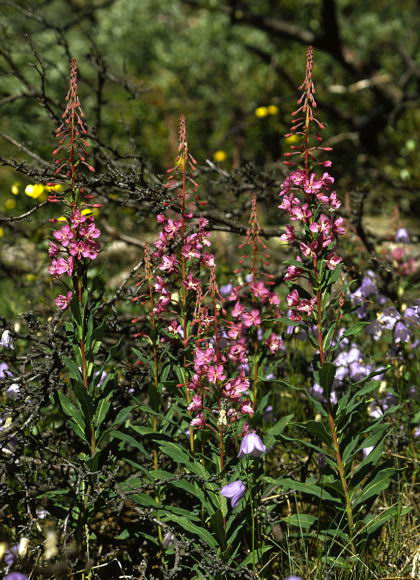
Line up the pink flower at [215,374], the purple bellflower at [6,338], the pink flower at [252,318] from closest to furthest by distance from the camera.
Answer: the pink flower at [215,374]
the pink flower at [252,318]
the purple bellflower at [6,338]

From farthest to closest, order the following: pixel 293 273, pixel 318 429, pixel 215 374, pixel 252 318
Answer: pixel 252 318
pixel 293 273
pixel 318 429
pixel 215 374

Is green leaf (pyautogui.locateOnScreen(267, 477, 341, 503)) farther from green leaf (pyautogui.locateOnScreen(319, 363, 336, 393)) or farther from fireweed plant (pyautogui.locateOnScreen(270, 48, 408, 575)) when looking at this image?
green leaf (pyautogui.locateOnScreen(319, 363, 336, 393))

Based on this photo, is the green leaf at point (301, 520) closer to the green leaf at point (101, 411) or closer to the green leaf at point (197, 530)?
the green leaf at point (197, 530)

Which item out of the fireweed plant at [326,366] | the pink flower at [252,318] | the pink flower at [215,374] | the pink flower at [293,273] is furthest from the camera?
the pink flower at [252,318]

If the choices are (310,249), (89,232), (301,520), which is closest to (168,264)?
(89,232)

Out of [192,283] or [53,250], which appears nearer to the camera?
[53,250]

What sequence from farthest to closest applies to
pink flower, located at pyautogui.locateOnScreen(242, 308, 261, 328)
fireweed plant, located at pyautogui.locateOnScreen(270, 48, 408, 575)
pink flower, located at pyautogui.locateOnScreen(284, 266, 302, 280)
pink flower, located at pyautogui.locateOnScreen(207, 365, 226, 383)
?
1. pink flower, located at pyautogui.locateOnScreen(242, 308, 261, 328)
2. pink flower, located at pyautogui.locateOnScreen(284, 266, 302, 280)
3. fireweed plant, located at pyautogui.locateOnScreen(270, 48, 408, 575)
4. pink flower, located at pyautogui.locateOnScreen(207, 365, 226, 383)

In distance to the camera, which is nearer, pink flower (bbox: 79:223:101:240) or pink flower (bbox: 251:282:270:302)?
pink flower (bbox: 79:223:101:240)

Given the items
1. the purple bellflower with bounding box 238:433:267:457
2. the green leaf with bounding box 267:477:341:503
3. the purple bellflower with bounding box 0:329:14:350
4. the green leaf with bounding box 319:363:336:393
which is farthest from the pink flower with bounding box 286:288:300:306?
the purple bellflower with bounding box 0:329:14:350

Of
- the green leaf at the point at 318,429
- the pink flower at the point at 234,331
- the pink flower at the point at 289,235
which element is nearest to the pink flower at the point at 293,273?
the pink flower at the point at 289,235

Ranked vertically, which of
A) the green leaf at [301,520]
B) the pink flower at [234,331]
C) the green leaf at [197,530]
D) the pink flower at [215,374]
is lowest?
the green leaf at [197,530]

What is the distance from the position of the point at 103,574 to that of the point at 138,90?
295cm

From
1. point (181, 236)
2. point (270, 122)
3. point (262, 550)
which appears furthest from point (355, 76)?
point (262, 550)

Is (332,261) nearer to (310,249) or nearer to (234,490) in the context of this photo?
(310,249)
